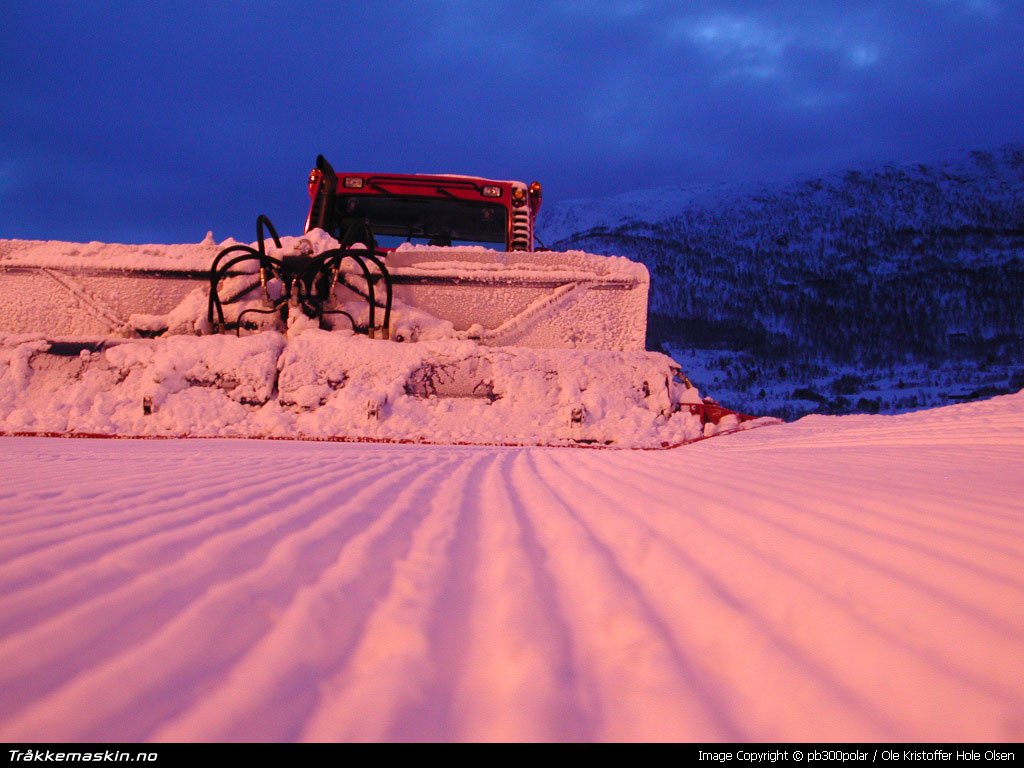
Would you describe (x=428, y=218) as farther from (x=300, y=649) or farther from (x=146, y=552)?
(x=300, y=649)

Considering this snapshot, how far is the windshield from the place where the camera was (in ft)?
17.6

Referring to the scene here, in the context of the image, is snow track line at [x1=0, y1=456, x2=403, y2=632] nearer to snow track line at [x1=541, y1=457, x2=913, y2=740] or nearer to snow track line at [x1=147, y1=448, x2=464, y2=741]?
snow track line at [x1=147, y1=448, x2=464, y2=741]

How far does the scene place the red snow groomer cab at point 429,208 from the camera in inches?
210

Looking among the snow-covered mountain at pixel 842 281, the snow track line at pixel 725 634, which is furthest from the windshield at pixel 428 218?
the snow-covered mountain at pixel 842 281

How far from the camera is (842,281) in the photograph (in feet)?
70.0

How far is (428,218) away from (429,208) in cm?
9

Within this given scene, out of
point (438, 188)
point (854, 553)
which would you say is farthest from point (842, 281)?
point (854, 553)

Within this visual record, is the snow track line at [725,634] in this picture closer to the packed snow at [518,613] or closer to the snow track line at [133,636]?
the packed snow at [518,613]

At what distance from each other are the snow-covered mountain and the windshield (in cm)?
769

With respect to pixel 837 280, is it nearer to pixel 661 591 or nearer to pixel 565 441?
pixel 565 441

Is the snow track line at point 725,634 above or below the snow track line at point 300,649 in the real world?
above

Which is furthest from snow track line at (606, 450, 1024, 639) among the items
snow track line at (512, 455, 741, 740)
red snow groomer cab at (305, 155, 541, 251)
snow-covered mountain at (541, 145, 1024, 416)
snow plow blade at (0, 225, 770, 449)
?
snow-covered mountain at (541, 145, 1024, 416)

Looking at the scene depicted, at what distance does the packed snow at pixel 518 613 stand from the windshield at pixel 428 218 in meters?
4.15
